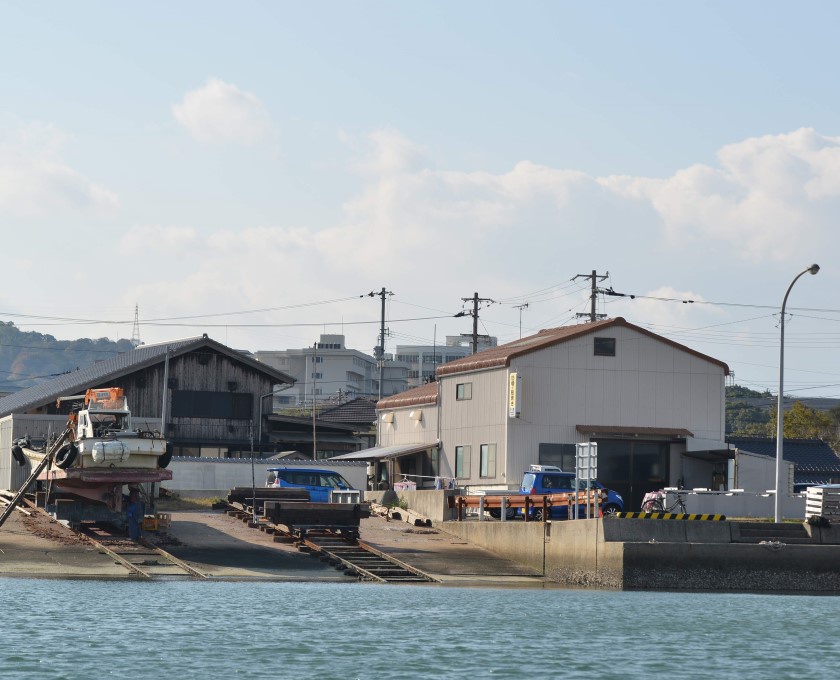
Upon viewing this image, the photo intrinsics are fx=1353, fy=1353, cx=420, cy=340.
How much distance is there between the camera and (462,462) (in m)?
56.2

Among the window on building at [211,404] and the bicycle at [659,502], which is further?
the window on building at [211,404]

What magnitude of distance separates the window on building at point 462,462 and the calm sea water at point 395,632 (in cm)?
1978

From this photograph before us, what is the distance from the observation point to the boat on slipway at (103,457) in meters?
39.4

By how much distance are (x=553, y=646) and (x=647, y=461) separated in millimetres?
28935

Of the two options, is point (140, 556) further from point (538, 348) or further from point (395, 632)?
point (538, 348)

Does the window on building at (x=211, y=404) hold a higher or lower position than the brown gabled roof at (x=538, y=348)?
lower

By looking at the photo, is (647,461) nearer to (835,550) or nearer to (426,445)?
(426,445)

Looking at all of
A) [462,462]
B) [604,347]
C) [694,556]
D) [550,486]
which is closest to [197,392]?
[462,462]

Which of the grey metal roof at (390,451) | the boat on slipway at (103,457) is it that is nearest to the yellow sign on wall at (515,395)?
the grey metal roof at (390,451)

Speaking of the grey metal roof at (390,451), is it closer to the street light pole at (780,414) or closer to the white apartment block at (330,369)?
the street light pole at (780,414)

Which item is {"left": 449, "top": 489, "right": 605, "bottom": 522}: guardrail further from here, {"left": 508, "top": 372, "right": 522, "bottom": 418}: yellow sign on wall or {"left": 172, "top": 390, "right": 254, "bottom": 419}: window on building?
{"left": 172, "top": 390, "right": 254, "bottom": 419}: window on building

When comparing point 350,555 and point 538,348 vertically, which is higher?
point 538,348

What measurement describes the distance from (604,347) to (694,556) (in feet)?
61.3

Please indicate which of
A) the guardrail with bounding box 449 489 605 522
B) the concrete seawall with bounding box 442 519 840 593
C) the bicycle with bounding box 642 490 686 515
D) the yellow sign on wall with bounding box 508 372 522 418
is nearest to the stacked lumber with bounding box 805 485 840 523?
the concrete seawall with bounding box 442 519 840 593
